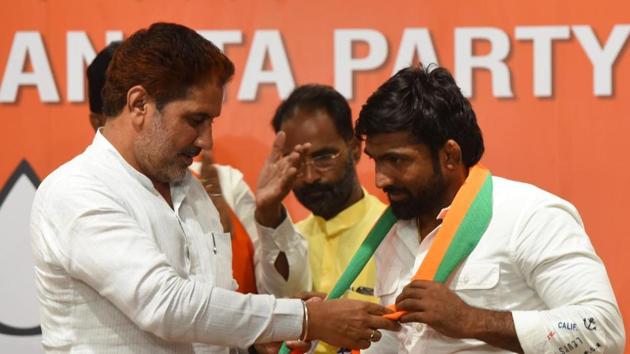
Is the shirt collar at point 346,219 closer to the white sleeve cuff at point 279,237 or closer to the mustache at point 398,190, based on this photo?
the white sleeve cuff at point 279,237

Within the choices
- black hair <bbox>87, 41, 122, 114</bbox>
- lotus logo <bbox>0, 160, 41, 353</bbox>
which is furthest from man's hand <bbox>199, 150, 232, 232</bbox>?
lotus logo <bbox>0, 160, 41, 353</bbox>

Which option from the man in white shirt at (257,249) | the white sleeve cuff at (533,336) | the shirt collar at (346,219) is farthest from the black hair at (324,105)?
the white sleeve cuff at (533,336)

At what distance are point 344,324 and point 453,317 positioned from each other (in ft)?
0.89

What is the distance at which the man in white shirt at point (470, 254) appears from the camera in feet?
8.80

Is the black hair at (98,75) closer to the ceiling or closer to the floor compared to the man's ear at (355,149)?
closer to the ceiling

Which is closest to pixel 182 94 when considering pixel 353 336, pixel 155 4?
pixel 353 336

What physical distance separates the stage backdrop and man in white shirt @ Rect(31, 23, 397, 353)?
60.4 inches

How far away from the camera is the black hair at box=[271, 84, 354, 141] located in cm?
420

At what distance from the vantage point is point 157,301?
255cm

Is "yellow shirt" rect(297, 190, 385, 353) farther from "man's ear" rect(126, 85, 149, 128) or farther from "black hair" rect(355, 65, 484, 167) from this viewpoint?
"man's ear" rect(126, 85, 149, 128)

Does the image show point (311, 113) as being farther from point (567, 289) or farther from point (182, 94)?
point (567, 289)

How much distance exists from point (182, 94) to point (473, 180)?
0.81 m

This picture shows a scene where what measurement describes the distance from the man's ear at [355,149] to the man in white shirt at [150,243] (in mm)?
1377

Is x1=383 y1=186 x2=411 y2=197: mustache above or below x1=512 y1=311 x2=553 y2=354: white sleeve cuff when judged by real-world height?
above
